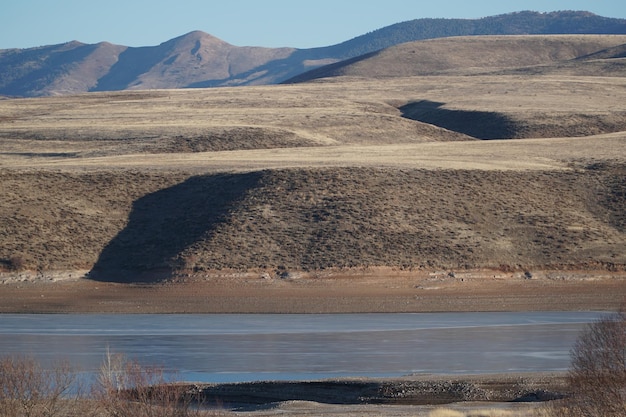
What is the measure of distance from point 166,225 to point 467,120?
46.2 m

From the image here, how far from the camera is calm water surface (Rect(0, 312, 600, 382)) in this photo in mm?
27406

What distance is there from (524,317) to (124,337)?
1459 cm

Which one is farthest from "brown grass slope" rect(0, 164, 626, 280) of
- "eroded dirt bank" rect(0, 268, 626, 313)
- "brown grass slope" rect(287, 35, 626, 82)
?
"brown grass slope" rect(287, 35, 626, 82)

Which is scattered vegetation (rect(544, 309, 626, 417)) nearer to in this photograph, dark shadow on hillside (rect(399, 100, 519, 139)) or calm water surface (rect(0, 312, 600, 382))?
calm water surface (rect(0, 312, 600, 382))

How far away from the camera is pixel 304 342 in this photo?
3259 centimetres

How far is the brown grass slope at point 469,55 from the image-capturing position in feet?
562

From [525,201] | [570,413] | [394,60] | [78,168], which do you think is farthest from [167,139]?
[394,60]

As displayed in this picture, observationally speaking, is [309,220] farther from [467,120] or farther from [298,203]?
[467,120]

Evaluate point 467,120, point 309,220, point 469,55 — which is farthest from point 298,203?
point 469,55

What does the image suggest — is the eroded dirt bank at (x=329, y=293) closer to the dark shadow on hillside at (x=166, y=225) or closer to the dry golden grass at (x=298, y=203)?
the dry golden grass at (x=298, y=203)

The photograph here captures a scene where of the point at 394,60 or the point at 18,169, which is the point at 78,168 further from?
the point at 394,60

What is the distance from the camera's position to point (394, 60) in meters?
177

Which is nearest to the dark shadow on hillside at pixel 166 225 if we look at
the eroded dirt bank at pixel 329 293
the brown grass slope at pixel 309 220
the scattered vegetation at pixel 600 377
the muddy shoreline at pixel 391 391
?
the brown grass slope at pixel 309 220

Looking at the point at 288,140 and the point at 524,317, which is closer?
the point at 524,317
